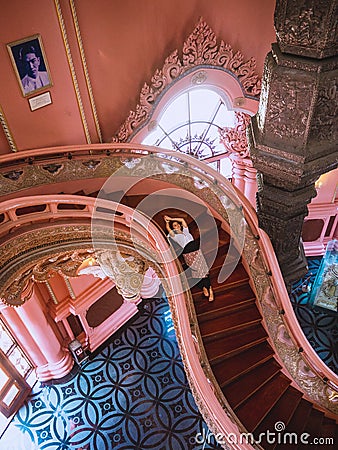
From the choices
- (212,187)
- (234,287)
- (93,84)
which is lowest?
(234,287)

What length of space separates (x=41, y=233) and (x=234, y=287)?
2858 mm

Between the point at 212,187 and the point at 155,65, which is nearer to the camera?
the point at 212,187

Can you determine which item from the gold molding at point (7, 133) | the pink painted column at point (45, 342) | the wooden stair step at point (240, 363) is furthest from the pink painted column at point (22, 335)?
the wooden stair step at point (240, 363)

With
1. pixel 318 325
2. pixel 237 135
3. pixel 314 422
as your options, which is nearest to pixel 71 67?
pixel 237 135

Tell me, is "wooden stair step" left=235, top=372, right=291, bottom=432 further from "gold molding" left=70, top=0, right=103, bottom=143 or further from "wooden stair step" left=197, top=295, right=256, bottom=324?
"gold molding" left=70, top=0, right=103, bottom=143

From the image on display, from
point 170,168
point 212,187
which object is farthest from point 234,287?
point 170,168

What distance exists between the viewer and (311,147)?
133 inches

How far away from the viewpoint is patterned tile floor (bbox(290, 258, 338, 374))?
326 inches

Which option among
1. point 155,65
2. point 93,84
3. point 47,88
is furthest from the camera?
point 155,65

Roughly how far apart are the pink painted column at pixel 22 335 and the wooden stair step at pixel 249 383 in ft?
13.7

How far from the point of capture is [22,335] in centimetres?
809

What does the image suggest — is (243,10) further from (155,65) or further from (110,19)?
(110,19)

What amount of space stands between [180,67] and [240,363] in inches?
174

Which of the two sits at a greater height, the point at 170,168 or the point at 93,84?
the point at 93,84
